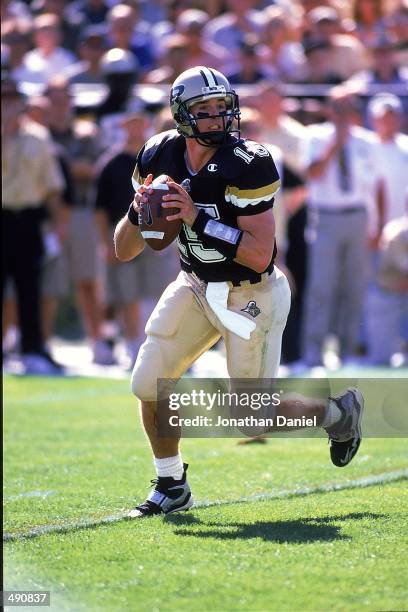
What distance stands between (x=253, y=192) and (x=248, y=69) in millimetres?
5679

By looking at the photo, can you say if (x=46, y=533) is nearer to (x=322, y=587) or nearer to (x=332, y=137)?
(x=322, y=587)

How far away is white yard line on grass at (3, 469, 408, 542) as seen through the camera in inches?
185

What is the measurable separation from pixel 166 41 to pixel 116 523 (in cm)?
682

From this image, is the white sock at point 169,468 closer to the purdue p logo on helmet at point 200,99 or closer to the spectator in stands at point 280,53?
the purdue p logo on helmet at point 200,99

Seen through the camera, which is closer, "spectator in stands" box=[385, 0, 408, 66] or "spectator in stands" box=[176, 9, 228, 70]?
"spectator in stands" box=[176, 9, 228, 70]

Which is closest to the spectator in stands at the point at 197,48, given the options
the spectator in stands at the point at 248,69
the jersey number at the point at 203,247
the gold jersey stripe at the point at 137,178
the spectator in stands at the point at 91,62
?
the spectator in stands at the point at 248,69

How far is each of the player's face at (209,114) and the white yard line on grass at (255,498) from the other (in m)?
1.57

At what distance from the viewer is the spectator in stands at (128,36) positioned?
35.5 ft

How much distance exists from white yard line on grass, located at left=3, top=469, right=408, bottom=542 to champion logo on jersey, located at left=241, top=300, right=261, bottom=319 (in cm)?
83

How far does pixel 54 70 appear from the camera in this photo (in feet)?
36.5

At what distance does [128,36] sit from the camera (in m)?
10.9

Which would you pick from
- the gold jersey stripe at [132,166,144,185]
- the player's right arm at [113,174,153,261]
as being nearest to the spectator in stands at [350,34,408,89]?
the gold jersey stripe at [132,166,144,185]

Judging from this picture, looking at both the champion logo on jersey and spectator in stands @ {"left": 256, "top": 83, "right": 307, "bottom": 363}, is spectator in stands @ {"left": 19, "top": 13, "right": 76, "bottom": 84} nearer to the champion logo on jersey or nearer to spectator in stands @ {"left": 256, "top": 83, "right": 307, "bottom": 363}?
spectator in stands @ {"left": 256, "top": 83, "right": 307, "bottom": 363}

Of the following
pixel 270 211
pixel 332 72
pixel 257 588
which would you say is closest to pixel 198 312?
pixel 270 211
